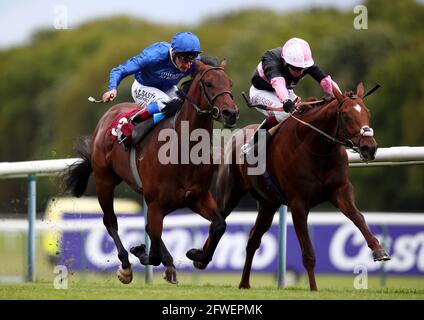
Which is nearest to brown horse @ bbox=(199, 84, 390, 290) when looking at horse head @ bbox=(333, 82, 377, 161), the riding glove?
horse head @ bbox=(333, 82, 377, 161)

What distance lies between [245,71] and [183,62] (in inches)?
1460

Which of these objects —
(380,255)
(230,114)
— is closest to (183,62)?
(230,114)

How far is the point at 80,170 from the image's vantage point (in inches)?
451

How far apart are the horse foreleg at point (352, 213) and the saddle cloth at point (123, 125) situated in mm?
1945

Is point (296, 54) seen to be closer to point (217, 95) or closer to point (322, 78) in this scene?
point (322, 78)

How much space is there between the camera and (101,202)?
11.0 m

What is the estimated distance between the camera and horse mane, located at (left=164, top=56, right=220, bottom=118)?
9875 millimetres

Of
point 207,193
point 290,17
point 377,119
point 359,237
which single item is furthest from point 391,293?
point 290,17

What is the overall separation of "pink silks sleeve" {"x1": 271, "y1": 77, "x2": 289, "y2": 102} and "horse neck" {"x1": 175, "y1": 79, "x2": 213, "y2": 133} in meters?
0.89

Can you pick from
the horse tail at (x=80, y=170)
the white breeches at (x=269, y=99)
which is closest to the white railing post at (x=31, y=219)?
the horse tail at (x=80, y=170)

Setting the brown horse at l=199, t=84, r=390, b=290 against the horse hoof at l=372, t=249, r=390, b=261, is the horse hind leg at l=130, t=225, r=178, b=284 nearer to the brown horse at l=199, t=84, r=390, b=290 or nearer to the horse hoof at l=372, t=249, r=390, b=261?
the brown horse at l=199, t=84, r=390, b=290

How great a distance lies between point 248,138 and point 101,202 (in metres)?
1.58

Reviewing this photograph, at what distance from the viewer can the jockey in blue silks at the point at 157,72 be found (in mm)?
9812
